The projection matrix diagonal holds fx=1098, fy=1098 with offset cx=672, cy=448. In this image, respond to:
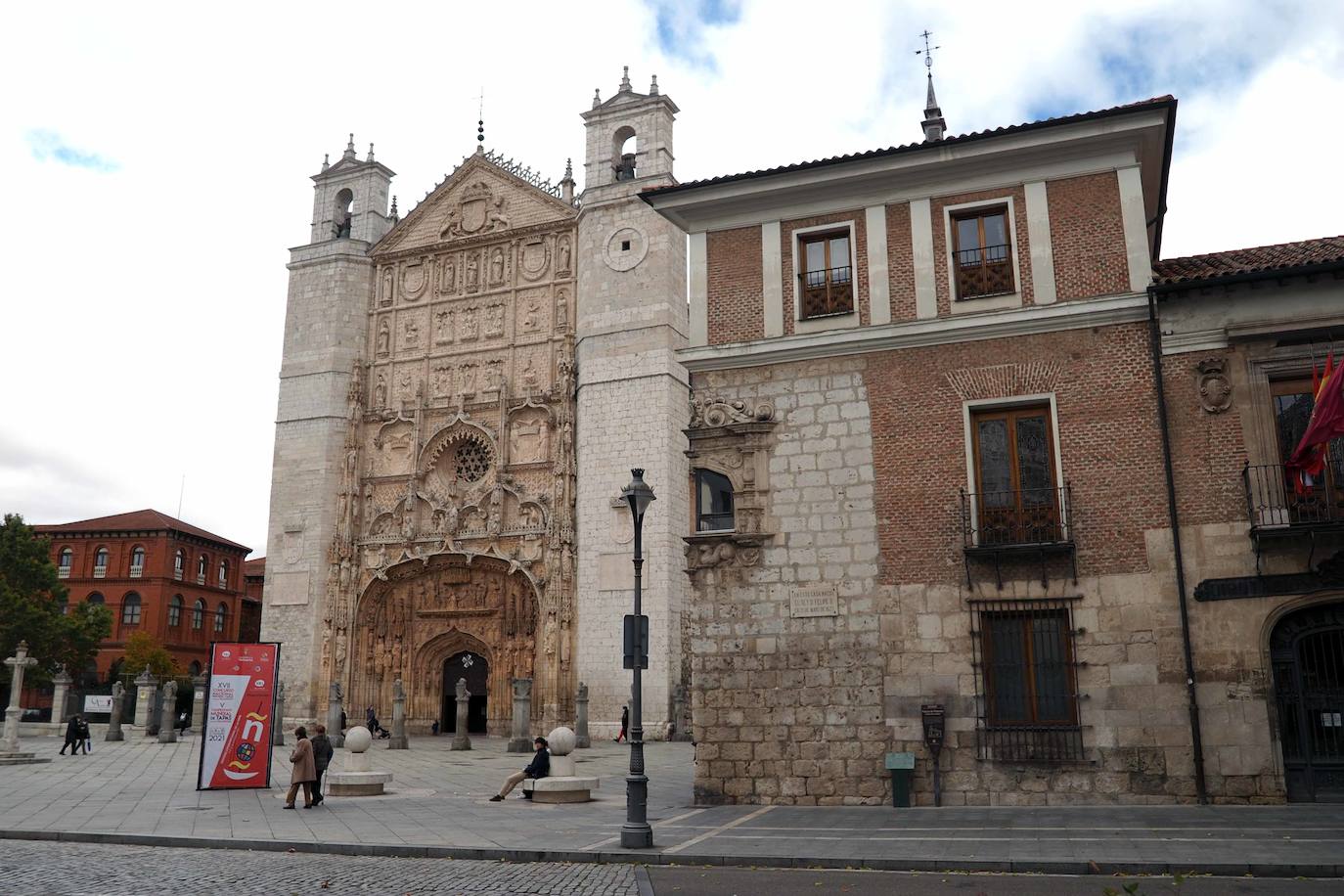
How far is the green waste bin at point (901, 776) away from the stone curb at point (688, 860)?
4540mm

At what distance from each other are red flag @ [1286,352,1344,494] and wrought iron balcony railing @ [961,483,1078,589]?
117 inches

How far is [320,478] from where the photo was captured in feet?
137

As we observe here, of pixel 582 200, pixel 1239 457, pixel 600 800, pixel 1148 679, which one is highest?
pixel 582 200

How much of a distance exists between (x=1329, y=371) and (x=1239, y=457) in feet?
5.38

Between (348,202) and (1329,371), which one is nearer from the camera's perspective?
(1329,371)

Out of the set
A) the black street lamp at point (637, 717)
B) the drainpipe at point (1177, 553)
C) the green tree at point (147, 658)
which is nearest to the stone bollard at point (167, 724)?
the green tree at point (147, 658)

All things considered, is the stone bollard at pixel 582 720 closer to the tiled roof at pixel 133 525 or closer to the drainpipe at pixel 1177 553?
the drainpipe at pixel 1177 553

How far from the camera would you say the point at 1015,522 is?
53.2 ft

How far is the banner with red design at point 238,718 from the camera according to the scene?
19.6m

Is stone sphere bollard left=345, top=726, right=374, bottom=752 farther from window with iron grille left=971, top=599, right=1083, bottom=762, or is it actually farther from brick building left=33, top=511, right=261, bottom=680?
brick building left=33, top=511, right=261, bottom=680

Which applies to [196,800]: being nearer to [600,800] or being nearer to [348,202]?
[600,800]

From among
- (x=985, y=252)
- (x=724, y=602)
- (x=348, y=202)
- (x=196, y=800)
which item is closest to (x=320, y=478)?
(x=348, y=202)

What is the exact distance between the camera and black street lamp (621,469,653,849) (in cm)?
1243

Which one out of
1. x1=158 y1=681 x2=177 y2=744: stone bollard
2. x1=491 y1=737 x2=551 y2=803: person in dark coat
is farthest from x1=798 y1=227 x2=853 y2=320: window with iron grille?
x1=158 y1=681 x2=177 y2=744: stone bollard
